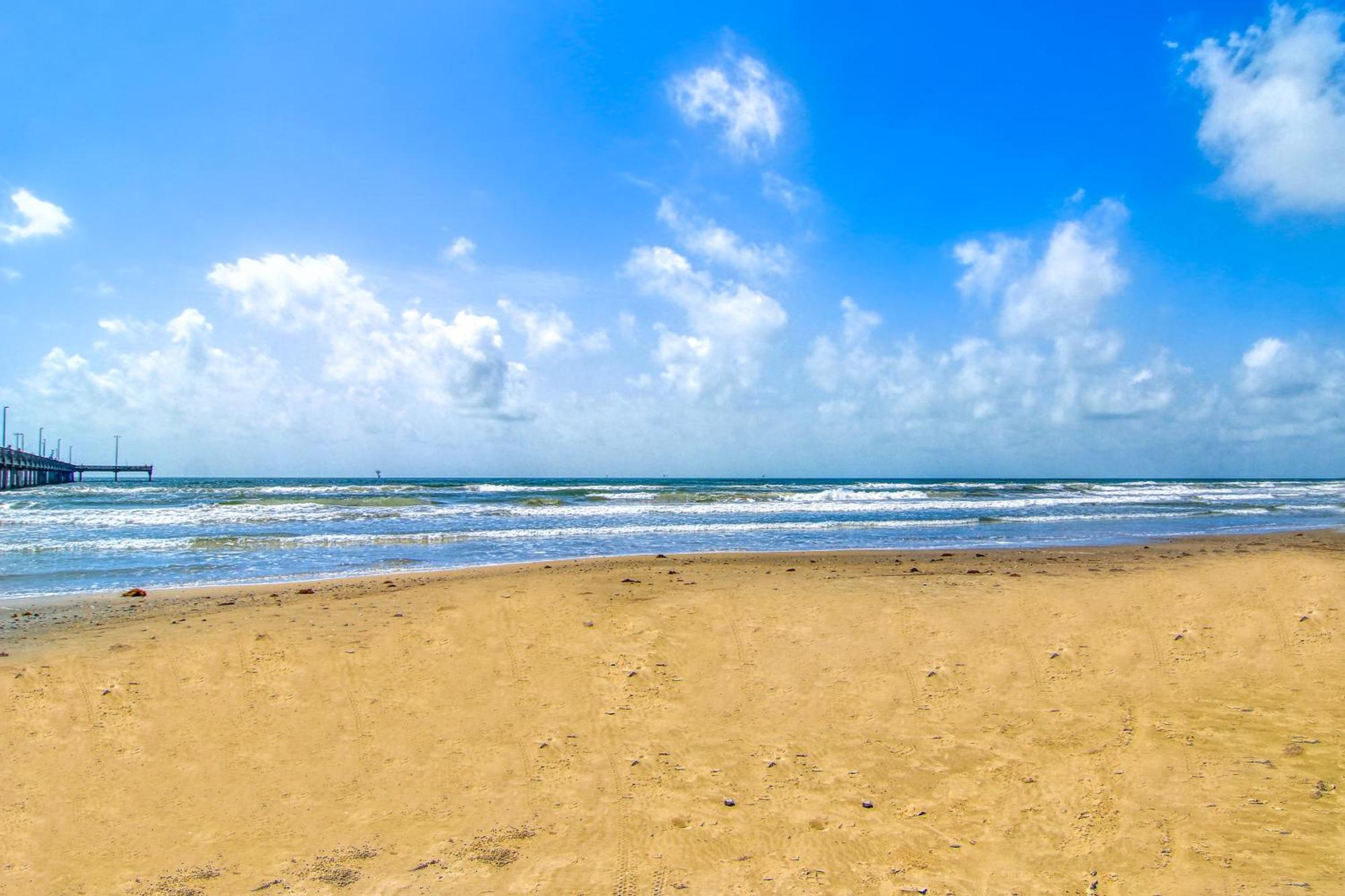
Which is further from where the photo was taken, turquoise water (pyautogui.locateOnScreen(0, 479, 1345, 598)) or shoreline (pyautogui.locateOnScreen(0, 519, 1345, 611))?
turquoise water (pyautogui.locateOnScreen(0, 479, 1345, 598))

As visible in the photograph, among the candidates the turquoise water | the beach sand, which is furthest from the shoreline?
the beach sand

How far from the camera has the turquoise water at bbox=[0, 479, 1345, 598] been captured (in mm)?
14367

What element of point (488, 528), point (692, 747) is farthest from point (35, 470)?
point (692, 747)

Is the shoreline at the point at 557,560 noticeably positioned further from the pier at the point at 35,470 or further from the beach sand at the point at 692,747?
the pier at the point at 35,470

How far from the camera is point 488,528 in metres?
23.4

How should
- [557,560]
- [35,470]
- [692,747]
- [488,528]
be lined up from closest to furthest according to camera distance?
[692,747]
[557,560]
[488,528]
[35,470]

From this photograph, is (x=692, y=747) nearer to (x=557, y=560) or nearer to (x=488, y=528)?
(x=557, y=560)

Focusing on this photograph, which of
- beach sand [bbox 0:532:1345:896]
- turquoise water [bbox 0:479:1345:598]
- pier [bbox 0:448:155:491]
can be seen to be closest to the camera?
beach sand [bbox 0:532:1345:896]

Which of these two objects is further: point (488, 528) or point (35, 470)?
point (35, 470)

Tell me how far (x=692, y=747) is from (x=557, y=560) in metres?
10.2

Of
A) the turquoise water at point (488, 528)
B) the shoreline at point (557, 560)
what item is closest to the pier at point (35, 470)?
the turquoise water at point (488, 528)

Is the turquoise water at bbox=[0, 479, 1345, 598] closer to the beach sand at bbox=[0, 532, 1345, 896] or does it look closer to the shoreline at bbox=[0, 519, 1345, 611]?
the shoreline at bbox=[0, 519, 1345, 611]

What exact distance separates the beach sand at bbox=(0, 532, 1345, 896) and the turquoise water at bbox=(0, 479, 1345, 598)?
6840 millimetres

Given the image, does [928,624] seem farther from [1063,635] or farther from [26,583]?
[26,583]
